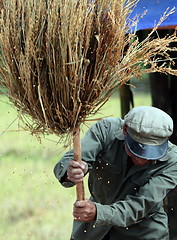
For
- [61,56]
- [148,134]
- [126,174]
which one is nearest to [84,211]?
[126,174]

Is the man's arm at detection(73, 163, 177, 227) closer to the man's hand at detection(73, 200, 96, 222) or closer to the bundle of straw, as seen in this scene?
the man's hand at detection(73, 200, 96, 222)

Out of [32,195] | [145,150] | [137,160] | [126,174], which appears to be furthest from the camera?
[32,195]

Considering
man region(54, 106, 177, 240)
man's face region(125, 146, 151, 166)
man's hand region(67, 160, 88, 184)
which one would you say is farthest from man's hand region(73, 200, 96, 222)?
man's face region(125, 146, 151, 166)

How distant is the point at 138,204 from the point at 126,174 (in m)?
0.30

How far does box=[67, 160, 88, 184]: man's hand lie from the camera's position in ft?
12.4

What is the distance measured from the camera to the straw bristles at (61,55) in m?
3.55

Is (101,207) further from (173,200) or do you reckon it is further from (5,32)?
(173,200)

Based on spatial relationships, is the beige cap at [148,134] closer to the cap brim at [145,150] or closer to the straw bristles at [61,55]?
the cap brim at [145,150]

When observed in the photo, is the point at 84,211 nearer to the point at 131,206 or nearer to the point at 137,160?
the point at 131,206

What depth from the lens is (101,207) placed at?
3.87m

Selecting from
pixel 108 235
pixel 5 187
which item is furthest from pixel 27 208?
pixel 108 235

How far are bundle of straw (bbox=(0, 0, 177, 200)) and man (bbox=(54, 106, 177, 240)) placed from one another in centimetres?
39

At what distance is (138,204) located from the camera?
3988 millimetres

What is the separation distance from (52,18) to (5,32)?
1.00 feet
